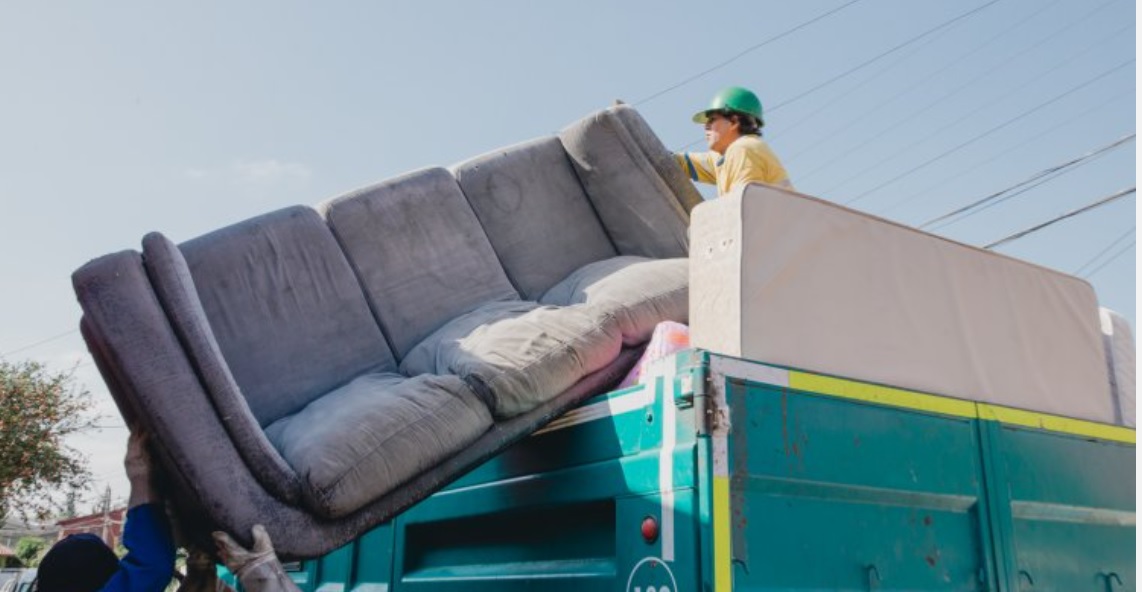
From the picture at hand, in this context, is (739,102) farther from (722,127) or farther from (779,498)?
(779,498)

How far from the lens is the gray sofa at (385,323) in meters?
2.08

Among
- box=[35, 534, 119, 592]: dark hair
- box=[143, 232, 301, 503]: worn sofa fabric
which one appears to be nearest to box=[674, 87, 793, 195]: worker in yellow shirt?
box=[143, 232, 301, 503]: worn sofa fabric

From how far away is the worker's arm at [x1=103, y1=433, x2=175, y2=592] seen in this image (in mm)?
2174

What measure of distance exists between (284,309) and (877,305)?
1.61m

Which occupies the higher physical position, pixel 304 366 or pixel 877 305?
pixel 877 305

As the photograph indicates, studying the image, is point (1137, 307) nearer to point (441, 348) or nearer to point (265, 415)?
point (441, 348)

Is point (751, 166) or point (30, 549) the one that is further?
point (30, 549)

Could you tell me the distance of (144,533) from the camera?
219cm

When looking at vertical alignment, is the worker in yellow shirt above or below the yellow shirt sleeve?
above

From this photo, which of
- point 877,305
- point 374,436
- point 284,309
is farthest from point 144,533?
point 877,305

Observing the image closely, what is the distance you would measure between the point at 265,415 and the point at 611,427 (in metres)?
0.94

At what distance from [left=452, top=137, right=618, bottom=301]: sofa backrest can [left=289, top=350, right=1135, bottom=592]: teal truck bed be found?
2.70 ft

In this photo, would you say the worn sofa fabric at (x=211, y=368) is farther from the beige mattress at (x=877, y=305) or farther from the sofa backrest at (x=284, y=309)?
the beige mattress at (x=877, y=305)

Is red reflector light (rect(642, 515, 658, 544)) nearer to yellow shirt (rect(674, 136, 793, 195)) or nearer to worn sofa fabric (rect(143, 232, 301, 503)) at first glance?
worn sofa fabric (rect(143, 232, 301, 503))
